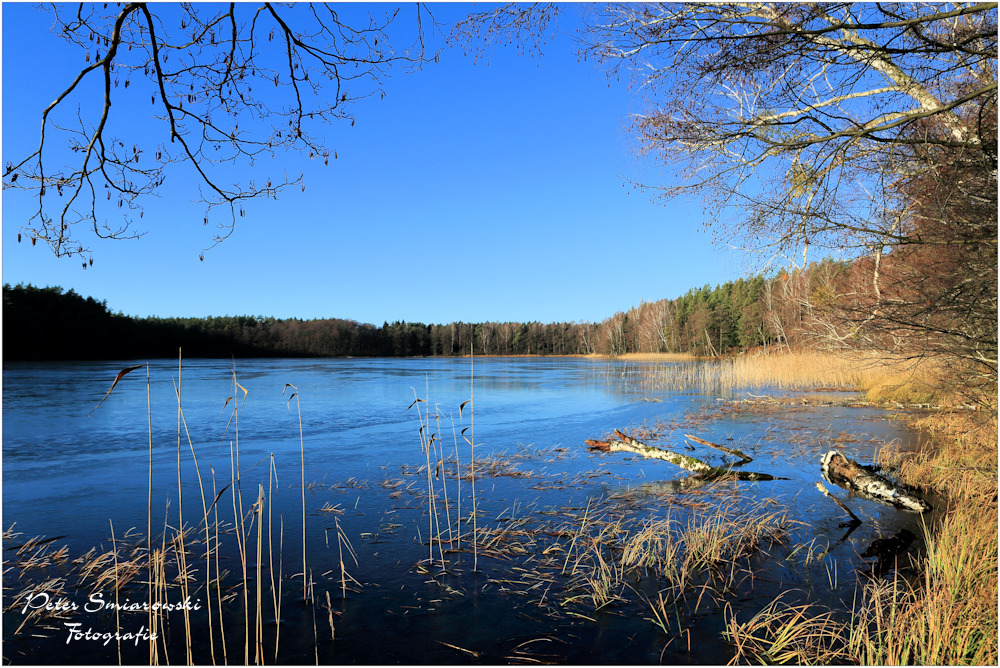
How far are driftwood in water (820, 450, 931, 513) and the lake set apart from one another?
0.16 meters

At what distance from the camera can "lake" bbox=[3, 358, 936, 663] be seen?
369cm

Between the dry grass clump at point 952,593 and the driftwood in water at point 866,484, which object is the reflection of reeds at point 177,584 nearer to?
the dry grass clump at point 952,593

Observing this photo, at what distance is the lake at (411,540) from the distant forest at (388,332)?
22353 millimetres

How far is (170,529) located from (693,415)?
11695 millimetres

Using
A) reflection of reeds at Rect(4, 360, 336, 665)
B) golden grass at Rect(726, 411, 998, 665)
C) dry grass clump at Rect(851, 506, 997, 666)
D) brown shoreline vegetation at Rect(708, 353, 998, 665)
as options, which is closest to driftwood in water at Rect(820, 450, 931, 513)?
brown shoreline vegetation at Rect(708, 353, 998, 665)

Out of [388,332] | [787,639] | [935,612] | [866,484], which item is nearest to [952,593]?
[935,612]

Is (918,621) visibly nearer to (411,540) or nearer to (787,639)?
(787,639)

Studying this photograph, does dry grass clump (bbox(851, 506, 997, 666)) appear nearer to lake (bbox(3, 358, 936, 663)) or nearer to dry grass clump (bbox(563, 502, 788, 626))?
lake (bbox(3, 358, 936, 663))

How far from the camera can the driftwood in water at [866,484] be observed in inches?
245

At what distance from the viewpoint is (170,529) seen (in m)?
5.55

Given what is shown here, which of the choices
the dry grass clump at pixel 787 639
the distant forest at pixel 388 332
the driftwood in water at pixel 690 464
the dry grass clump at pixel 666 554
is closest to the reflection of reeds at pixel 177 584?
the dry grass clump at pixel 666 554

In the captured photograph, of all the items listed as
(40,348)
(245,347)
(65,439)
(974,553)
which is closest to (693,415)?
(974,553)

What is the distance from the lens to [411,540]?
532 cm

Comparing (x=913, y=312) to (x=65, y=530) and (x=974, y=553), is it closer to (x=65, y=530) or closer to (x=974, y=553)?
(x=974, y=553)
